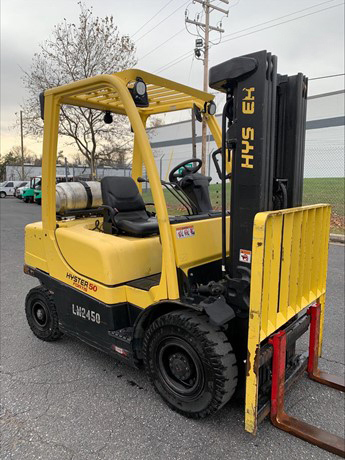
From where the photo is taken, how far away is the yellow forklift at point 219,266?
7.55ft

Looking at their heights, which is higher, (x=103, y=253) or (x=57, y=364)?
(x=103, y=253)

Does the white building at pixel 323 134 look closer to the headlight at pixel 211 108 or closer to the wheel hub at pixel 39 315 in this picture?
the headlight at pixel 211 108

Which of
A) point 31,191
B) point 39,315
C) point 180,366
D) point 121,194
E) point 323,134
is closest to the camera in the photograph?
point 180,366

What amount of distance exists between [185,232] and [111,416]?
146cm

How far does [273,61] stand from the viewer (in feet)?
7.54

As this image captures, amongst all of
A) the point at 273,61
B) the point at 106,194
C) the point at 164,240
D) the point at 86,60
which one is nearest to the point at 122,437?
the point at 164,240

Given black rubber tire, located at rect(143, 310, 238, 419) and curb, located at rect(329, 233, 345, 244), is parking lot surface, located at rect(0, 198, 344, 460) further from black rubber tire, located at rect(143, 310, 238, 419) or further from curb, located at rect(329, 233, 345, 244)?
curb, located at rect(329, 233, 345, 244)

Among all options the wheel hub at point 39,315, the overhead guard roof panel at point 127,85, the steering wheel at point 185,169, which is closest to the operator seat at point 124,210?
the steering wheel at point 185,169

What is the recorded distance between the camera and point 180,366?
8.46 ft

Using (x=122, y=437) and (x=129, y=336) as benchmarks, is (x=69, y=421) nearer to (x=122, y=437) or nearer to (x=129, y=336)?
(x=122, y=437)

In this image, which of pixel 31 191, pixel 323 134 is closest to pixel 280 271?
pixel 323 134

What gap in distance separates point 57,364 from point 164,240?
177 centimetres

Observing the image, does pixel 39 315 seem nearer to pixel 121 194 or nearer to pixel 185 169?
pixel 121 194

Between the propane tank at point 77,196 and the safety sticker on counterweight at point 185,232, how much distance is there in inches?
59.5
